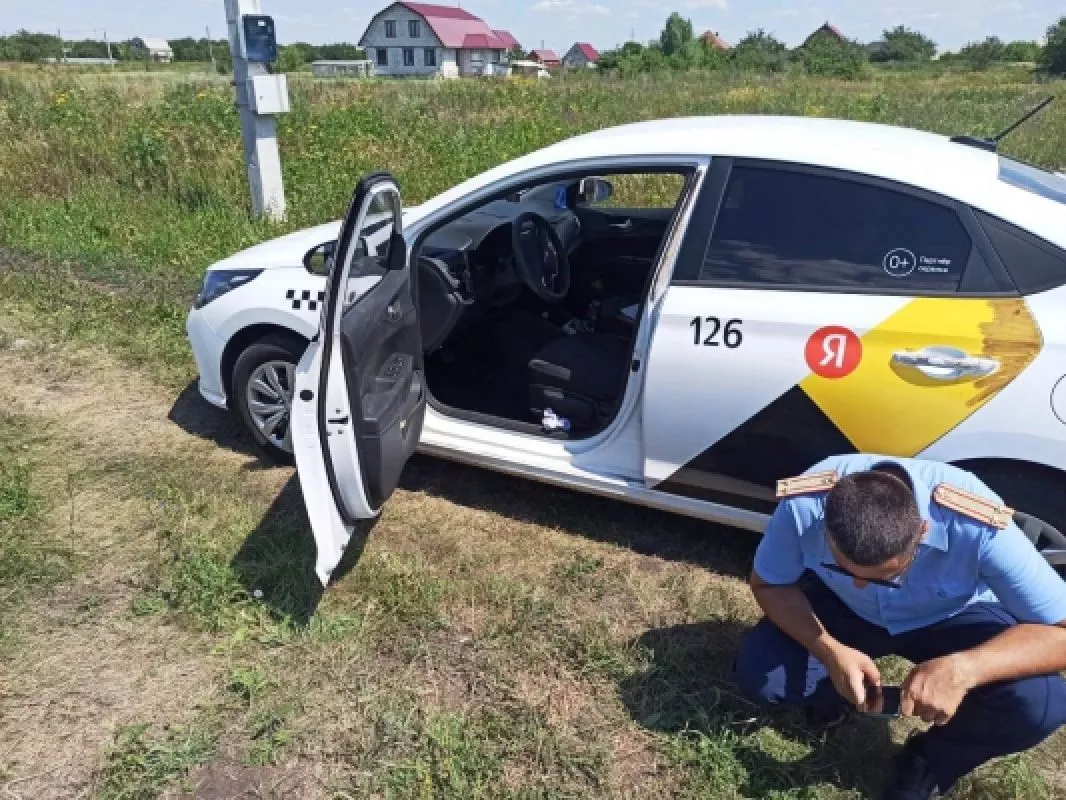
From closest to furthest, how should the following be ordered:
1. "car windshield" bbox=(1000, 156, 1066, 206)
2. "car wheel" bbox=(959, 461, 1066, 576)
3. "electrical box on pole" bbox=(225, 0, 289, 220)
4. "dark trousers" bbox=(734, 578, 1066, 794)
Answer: "dark trousers" bbox=(734, 578, 1066, 794)
"car wheel" bbox=(959, 461, 1066, 576)
"car windshield" bbox=(1000, 156, 1066, 206)
"electrical box on pole" bbox=(225, 0, 289, 220)

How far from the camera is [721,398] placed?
2.85m

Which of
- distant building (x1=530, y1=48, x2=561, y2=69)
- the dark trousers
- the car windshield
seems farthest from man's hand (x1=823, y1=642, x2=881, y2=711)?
distant building (x1=530, y1=48, x2=561, y2=69)

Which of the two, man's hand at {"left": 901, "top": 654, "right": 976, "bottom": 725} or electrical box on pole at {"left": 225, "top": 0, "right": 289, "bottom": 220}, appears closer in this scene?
man's hand at {"left": 901, "top": 654, "right": 976, "bottom": 725}

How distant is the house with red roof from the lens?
67688mm

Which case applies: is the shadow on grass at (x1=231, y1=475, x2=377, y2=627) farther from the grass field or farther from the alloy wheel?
the alloy wheel

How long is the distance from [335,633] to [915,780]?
72.3 inches

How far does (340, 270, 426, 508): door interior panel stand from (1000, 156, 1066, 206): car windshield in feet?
6.91

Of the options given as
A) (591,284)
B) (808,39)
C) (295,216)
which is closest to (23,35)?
(808,39)

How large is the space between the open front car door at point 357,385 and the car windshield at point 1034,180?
83.0 inches

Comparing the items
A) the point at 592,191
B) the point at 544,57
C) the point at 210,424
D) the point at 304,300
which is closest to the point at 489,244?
the point at 592,191

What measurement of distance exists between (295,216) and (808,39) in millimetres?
70650

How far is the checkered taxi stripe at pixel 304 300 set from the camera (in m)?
3.58

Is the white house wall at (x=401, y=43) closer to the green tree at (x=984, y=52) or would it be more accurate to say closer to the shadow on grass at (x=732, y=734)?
the green tree at (x=984, y=52)

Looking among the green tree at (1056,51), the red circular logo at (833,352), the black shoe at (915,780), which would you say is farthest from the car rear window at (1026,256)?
the green tree at (1056,51)
